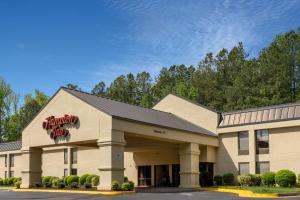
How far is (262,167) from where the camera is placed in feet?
140

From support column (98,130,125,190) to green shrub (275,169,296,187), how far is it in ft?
45.7

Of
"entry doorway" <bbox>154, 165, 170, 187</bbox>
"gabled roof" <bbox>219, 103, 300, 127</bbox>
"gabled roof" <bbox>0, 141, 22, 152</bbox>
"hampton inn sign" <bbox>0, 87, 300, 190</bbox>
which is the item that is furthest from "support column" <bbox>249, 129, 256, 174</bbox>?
"gabled roof" <bbox>0, 141, 22, 152</bbox>

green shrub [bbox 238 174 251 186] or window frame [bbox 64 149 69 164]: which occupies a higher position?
window frame [bbox 64 149 69 164]

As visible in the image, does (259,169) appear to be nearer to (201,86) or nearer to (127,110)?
(127,110)

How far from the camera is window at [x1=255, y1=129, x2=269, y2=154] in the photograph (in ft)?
140

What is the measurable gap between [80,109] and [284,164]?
717 inches

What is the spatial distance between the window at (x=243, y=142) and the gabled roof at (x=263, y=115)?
39.4 inches

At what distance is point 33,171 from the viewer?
41.0 m

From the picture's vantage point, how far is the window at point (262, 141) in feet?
140

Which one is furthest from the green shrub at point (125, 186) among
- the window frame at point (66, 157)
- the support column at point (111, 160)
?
the window frame at point (66, 157)

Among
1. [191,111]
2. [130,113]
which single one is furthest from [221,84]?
[130,113]

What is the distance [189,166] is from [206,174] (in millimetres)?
3735

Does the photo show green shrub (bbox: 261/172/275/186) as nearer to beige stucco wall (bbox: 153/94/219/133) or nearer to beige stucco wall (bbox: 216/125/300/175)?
beige stucco wall (bbox: 216/125/300/175)

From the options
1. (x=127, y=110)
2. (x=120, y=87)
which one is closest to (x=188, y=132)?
(x=127, y=110)
